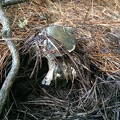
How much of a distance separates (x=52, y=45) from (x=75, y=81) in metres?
0.24

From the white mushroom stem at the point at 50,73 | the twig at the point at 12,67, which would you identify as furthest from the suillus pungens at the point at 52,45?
the twig at the point at 12,67

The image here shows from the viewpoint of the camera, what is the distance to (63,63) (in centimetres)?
150

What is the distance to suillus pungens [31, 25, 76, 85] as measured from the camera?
1.48 m

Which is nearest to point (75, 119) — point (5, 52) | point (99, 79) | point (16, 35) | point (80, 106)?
point (80, 106)

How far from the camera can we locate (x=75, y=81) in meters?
1.53

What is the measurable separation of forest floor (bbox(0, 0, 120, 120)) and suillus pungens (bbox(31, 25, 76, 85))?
0.08 meters

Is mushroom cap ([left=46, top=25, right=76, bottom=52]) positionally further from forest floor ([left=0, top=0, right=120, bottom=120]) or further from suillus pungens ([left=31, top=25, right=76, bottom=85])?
forest floor ([left=0, top=0, right=120, bottom=120])

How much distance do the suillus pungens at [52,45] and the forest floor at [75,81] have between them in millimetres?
76

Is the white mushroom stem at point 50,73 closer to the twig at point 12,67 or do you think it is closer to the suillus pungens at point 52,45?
the suillus pungens at point 52,45

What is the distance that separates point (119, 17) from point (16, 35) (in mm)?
814

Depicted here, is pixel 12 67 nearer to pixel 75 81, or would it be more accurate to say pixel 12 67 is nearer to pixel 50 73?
pixel 50 73

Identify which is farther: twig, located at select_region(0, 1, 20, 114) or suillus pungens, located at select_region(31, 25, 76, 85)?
suillus pungens, located at select_region(31, 25, 76, 85)

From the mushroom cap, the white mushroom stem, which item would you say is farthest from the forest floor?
the mushroom cap

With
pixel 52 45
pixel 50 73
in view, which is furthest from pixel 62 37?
pixel 50 73
